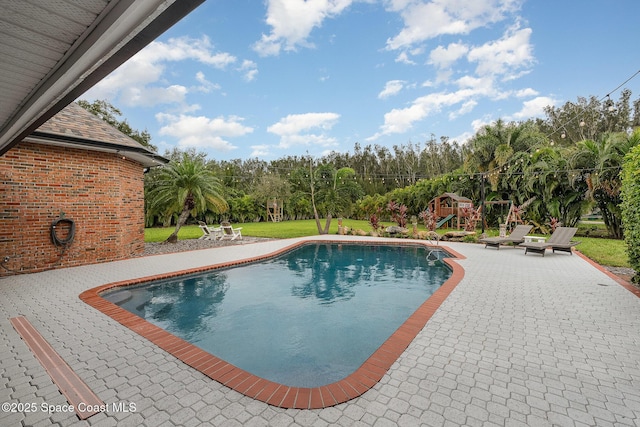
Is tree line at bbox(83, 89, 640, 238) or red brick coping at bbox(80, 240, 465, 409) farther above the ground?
tree line at bbox(83, 89, 640, 238)

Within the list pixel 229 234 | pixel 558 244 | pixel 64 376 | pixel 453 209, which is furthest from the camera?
pixel 453 209

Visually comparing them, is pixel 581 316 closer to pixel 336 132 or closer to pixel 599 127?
pixel 336 132

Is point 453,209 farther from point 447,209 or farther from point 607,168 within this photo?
point 607,168

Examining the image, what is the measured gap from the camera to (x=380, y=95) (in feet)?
85.2

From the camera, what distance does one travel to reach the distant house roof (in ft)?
24.8

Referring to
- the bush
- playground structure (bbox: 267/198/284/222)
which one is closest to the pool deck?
the bush

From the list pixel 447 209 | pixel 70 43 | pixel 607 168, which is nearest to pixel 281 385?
pixel 70 43

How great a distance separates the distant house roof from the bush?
13.2 metres

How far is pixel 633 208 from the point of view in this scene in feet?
20.0

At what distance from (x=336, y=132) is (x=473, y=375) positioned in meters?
40.2

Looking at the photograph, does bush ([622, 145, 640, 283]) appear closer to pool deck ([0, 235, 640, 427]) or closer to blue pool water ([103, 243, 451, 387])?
pool deck ([0, 235, 640, 427])

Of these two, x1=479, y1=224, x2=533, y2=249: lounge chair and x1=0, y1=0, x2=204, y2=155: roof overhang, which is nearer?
x1=0, y1=0, x2=204, y2=155: roof overhang

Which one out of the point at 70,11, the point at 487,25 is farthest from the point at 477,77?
the point at 70,11

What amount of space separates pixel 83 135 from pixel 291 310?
8.04 m
